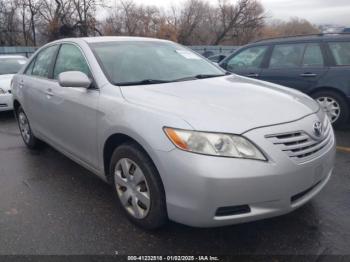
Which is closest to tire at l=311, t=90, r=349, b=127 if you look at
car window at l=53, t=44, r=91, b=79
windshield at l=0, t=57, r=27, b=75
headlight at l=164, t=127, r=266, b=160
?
headlight at l=164, t=127, r=266, b=160

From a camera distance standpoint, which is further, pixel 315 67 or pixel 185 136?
pixel 315 67

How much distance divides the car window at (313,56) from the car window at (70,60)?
3.97m

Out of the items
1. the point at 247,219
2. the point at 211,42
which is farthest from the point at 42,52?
the point at 211,42

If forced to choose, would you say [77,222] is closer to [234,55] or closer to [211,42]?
[234,55]

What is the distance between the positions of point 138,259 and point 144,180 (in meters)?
0.57

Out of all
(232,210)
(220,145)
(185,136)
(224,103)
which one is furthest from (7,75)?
(232,210)

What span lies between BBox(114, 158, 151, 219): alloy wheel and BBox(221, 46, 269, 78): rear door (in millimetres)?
4197

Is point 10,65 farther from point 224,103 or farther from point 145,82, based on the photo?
point 224,103

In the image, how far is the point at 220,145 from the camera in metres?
2.31

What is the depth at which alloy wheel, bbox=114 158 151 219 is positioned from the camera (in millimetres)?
2676

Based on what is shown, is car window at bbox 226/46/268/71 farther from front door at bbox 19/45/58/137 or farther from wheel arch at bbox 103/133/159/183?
wheel arch at bbox 103/133/159/183

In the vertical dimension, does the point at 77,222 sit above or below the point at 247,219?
below

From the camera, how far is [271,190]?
2309mm

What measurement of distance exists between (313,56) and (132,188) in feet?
14.4
